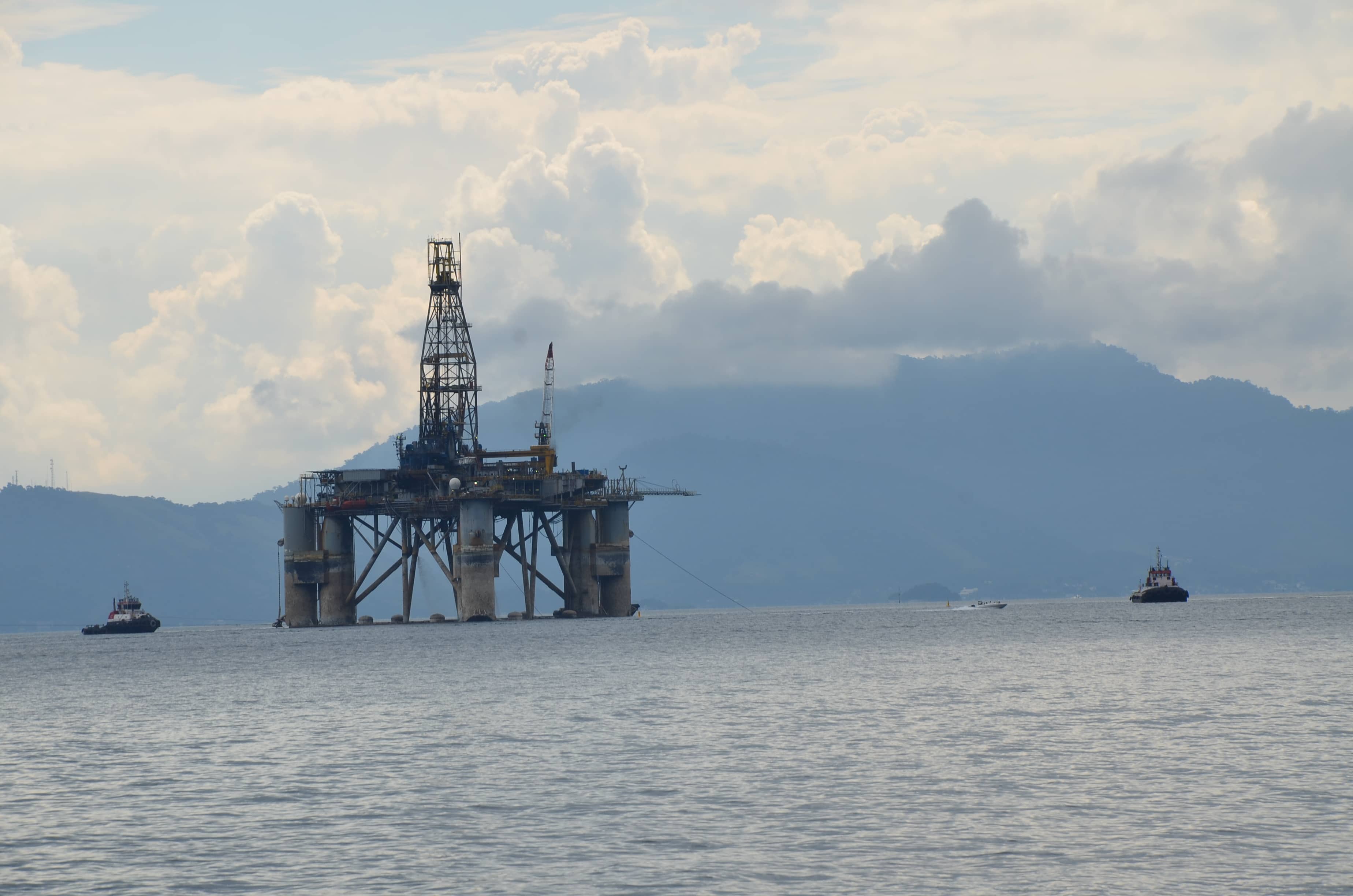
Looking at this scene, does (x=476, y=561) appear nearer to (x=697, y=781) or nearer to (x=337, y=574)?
(x=337, y=574)

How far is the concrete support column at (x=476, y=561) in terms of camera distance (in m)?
153

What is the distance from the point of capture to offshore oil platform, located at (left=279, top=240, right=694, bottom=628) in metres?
158

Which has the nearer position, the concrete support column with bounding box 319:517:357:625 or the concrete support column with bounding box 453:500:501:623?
the concrete support column with bounding box 453:500:501:623

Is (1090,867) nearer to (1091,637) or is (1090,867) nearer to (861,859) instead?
(861,859)

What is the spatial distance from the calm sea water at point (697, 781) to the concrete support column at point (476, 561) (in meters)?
58.6

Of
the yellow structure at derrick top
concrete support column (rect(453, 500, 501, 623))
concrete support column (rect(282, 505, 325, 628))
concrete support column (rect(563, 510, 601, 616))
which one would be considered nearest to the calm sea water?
concrete support column (rect(453, 500, 501, 623))

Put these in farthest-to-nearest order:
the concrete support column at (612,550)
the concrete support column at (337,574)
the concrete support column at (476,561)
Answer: the concrete support column at (612,550) → the concrete support column at (337,574) → the concrete support column at (476,561)

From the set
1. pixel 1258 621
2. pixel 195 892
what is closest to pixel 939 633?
pixel 1258 621

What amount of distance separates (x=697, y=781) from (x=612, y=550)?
123 meters

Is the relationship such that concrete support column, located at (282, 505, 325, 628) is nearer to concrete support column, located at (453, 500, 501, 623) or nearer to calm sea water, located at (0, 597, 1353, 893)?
concrete support column, located at (453, 500, 501, 623)

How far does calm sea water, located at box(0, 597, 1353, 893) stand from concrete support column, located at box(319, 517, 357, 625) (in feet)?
238

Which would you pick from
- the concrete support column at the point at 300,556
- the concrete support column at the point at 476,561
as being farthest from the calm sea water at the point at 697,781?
the concrete support column at the point at 300,556

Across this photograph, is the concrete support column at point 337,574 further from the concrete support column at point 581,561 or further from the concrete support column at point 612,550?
the concrete support column at point 612,550

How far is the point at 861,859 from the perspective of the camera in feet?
119
